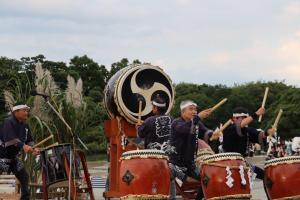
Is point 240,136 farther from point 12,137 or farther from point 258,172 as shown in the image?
point 12,137

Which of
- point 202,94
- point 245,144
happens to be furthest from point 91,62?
point 245,144

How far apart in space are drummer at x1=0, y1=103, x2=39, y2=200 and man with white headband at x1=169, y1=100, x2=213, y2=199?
6.34 feet

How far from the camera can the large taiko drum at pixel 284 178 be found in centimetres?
707

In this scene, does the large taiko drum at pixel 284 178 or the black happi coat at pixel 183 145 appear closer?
the large taiko drum at pixel 284 178

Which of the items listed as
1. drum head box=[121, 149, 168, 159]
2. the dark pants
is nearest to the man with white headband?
drum head box=[121, 149, 168, 159]

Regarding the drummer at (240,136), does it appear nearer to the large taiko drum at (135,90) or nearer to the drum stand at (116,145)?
the large taiko drum at (135,90)

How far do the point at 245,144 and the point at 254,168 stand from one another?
16.1 inches

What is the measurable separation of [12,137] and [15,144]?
0.10 m

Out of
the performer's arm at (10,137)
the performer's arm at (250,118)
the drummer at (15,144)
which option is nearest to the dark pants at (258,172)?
the performer's arm at (250,118)

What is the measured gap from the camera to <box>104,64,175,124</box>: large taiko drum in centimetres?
932

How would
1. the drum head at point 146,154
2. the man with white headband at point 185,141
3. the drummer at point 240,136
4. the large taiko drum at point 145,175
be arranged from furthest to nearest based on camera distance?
the drummer at point 240,136
the man with white headband at point 185,141
the drum head at point 146,154
the large taiko drum at point 145,175

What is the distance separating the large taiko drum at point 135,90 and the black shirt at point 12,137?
159cm

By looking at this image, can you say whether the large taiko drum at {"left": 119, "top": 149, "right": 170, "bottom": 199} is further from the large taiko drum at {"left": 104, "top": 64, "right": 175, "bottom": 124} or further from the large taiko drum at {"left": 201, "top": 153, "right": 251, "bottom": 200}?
the large taiko drum at {"left": 104, "top": 64, "right": 175, "bottom": 124}

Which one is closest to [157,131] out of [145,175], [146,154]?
[146,154]
